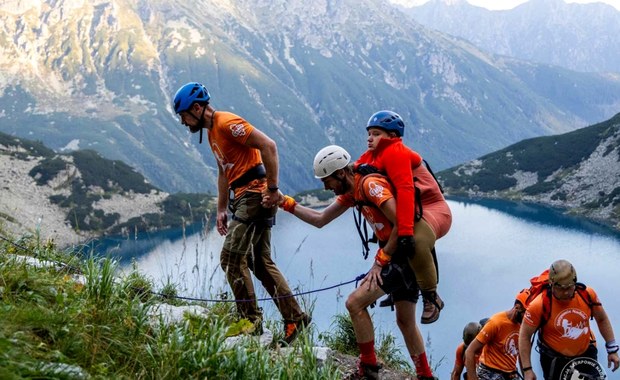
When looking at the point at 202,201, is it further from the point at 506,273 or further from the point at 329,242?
the point at 506,273

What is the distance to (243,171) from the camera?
6.18 m

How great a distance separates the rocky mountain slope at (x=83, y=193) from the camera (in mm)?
114938

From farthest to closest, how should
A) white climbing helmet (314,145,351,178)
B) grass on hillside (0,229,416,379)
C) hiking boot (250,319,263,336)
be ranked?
hiking boot (250,319,263,336), white climbing helmet (314,145,351,178), grass on hillside (0,229,416,379)

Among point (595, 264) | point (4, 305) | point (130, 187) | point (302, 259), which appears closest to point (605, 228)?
point (595, 264)

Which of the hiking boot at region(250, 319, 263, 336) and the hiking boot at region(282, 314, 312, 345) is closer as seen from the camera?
the hiking boot at region(250, 319, 263, 336)

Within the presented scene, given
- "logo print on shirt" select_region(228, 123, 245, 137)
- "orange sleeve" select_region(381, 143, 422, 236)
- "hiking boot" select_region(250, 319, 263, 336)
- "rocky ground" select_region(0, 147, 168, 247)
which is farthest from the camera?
"rocky ground" select_region(0, 147, 168, 247)

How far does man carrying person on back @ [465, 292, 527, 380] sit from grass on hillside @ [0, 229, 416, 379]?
148 inches

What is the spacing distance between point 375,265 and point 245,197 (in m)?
1.75

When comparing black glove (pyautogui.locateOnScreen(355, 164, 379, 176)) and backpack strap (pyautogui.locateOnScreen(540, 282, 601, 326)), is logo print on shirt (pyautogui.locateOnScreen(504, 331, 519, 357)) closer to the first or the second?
backpack strap (pyautogui.locateOnScreen(540, 282, 601, 326))

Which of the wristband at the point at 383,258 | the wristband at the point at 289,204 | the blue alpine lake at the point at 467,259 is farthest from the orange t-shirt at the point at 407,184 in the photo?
the blue alpine lake at the point at 467,259

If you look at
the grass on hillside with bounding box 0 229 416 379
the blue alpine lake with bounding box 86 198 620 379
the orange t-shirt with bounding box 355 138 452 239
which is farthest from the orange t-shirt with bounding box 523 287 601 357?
the blue alpine lake with bounding box 86 198 620 379

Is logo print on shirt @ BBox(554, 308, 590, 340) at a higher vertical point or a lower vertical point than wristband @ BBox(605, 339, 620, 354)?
higher

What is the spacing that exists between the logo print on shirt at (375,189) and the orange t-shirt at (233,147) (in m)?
1.56

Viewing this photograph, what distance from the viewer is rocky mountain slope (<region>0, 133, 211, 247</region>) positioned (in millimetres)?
114938
